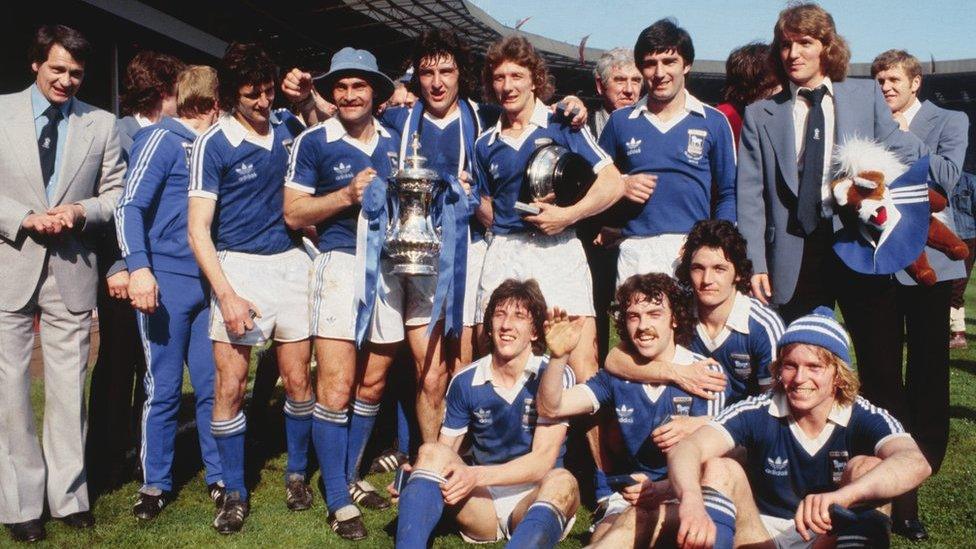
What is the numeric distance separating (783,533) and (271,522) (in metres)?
2.30

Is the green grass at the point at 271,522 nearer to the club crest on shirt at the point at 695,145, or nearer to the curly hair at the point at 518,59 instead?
the club crest on shirt at the point at 695,145

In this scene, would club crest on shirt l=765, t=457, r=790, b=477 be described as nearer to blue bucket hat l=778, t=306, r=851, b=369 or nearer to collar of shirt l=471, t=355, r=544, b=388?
blue bucket hat l=778, t=306, r=851, b=369

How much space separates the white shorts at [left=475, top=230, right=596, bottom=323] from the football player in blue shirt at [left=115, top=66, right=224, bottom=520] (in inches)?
56.3

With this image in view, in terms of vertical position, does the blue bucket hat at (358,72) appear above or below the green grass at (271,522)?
above

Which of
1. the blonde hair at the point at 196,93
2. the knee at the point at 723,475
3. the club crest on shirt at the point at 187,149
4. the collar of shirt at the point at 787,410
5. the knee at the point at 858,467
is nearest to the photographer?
the knee at the point at 858,467

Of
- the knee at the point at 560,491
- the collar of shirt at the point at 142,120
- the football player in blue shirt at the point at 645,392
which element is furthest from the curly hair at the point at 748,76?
the collar of shirt at the point at 142,120

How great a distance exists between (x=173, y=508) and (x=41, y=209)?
5.17 feet

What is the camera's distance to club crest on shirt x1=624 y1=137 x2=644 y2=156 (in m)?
4.05

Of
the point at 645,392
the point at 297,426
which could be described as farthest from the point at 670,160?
the point at 297,426

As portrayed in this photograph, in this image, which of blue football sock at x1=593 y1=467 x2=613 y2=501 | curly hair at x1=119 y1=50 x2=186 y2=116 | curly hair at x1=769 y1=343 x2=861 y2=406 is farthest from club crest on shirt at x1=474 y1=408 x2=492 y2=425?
curly hair at x1=119 y1=50 x2=186 y2=116

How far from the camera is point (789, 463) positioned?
3125 millimetres

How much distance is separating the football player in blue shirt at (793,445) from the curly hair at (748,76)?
5.57ft

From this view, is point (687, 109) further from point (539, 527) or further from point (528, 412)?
point (539, 527)

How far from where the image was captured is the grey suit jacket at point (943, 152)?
3729 millimetres
